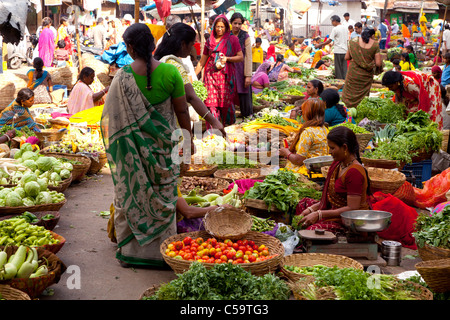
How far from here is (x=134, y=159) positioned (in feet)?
13.4

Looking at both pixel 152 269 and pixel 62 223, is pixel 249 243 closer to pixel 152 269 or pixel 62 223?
pixel 152 269

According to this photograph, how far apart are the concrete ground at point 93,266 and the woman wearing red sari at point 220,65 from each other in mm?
3501

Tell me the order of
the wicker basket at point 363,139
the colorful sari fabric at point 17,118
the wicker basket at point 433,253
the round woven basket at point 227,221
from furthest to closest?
1. the colorful sari fabric at point 17,118
2. the wicker basket at point 363,139
3. the round woven basket at point 227,221
4. the wicker basket at point 433,253

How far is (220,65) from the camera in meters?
8.95

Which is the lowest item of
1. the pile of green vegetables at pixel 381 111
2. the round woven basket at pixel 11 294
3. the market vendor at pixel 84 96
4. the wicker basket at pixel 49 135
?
the round woven basket at pixel 11 294

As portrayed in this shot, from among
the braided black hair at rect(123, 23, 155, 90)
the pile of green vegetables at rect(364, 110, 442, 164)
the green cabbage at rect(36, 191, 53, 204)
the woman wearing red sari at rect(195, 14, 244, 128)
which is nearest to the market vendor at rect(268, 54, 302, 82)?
the woman wearing red sari at rect(195, 14, 244, 128)

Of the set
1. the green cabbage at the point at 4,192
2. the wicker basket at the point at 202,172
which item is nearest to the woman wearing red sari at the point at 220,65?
the wicker basket at the point at 202,172

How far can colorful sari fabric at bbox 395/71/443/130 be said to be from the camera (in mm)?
7609

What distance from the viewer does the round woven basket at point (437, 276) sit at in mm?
3316

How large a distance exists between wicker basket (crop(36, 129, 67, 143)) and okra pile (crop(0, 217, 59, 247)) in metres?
3.69

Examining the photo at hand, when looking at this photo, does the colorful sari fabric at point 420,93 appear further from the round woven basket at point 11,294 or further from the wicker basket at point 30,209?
the round woven basket at point 11,294

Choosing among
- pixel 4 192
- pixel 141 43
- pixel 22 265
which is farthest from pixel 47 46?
pixel 22 265

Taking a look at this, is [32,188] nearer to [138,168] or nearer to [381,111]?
[138,168]

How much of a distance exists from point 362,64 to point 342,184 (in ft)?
23.3
